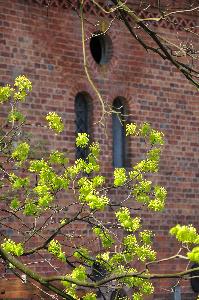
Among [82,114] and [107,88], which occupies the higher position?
[107,88]

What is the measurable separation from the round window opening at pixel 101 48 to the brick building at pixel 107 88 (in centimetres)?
1

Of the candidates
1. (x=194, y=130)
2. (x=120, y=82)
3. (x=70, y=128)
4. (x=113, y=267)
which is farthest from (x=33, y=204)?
(x=194, y=130)

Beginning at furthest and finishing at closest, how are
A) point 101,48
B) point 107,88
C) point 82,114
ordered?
point 101,48 < point 107,88 < point 82,114

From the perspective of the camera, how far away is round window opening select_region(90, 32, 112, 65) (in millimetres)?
13445

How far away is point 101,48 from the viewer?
1351 cm

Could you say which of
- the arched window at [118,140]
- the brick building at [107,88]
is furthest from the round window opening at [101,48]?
the arched window at [118,140]

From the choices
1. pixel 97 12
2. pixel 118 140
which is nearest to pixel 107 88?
pixel 118 140

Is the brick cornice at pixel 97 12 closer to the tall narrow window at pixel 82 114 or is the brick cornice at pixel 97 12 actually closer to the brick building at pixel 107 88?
the brick building at pixel 107 88

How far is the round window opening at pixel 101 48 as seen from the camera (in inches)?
529

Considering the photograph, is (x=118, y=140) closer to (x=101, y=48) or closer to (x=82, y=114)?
(x=82, y=114)

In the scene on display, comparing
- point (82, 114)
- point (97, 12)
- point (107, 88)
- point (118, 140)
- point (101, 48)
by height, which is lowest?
point (118, 140)

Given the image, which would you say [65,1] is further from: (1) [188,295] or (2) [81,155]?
(1) [188,295]

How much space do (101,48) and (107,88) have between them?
2.12 feet

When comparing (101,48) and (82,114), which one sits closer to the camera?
(82,114)
